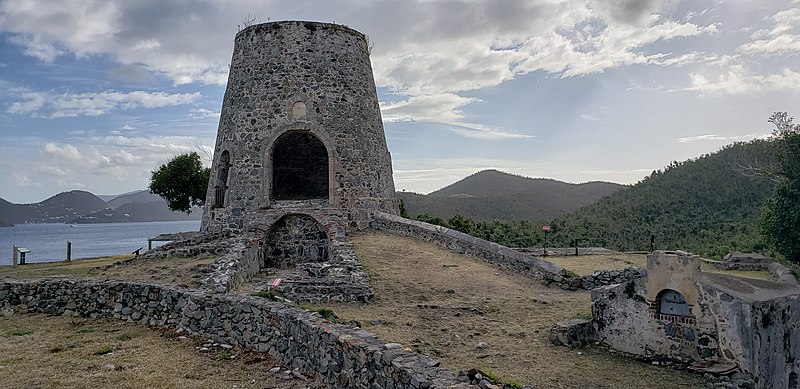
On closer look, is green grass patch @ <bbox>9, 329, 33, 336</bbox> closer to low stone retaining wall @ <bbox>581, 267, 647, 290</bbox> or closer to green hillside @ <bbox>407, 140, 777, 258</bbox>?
low stone retaining wall @ <bbox>581, 267, 647, 290</bbox>

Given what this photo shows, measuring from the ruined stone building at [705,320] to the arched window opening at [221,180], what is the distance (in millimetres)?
14088

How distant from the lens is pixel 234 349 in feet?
28.8

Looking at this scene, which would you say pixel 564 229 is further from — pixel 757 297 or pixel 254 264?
pixel 757 297

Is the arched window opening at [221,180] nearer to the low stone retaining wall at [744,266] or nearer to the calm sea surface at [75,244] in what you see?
the low stone retaining wall at [744,266]

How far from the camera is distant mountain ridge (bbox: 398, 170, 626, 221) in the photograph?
59.8 metres

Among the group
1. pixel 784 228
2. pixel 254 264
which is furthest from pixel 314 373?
pixel 784 228

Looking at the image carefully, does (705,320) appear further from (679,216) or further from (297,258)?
(679,216)

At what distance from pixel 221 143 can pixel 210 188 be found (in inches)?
63.4

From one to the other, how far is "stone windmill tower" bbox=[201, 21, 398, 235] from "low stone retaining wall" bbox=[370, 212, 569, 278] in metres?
0.98

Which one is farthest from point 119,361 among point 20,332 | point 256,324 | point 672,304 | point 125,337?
point 672,304

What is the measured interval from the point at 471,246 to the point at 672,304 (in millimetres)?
8294

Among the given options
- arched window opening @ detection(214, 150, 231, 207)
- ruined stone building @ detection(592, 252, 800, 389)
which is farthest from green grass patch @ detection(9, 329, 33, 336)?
ruined stone building @ detection(592, 252, 800, 389)

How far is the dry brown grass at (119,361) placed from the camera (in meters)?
7.21

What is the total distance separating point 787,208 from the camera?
2009 centimetres
